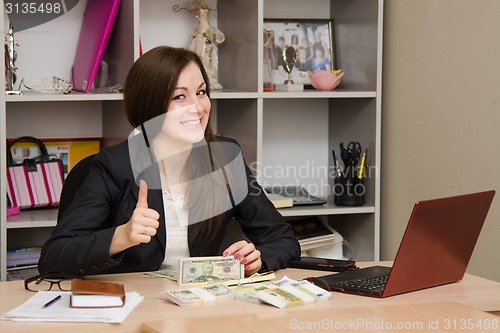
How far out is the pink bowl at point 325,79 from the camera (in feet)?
10.6

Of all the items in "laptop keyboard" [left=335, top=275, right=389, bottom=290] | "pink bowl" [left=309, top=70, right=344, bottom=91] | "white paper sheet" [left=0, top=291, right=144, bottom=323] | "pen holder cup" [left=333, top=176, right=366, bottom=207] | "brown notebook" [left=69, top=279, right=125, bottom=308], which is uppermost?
"pink bowl" [left=309, top=70, right=344, bottom=91]

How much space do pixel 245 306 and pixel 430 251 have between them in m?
0.47

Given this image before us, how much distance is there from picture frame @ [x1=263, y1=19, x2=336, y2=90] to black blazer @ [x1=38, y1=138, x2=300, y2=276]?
97 cm

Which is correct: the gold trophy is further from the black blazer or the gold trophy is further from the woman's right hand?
the woman's right hand

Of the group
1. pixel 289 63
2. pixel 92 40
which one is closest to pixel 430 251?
pixel 289 63

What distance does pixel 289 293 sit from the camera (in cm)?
179

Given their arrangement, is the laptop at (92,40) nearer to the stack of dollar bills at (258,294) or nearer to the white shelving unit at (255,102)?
the white shelving unit at (255,102)

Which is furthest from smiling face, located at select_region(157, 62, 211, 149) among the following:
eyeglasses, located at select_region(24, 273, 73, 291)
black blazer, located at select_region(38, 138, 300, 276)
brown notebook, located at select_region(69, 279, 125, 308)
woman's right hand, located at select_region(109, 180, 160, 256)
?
brown notebook, located at select_region(69, 279, 125, 308)

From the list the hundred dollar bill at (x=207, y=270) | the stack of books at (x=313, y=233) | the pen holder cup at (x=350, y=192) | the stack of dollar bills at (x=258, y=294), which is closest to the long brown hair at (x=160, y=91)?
the hundred dollar bill at (x=207, y=270)

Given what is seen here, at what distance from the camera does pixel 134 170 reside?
2230mm

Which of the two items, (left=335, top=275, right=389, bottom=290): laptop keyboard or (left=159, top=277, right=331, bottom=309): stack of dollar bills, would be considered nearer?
(left=159, top=277, right=331, bottom=309): stack of dollar bills

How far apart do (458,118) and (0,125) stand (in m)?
1.59

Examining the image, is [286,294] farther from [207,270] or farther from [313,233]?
[313,233]

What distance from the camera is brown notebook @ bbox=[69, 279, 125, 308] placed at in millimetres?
1672
